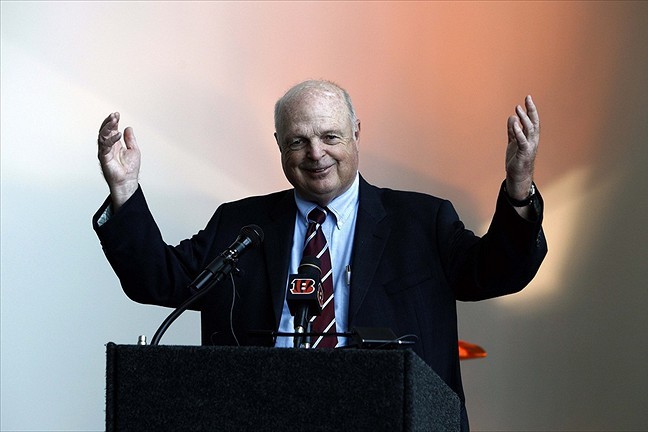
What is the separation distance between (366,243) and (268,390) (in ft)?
3.45

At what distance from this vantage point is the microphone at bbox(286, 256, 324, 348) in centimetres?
196

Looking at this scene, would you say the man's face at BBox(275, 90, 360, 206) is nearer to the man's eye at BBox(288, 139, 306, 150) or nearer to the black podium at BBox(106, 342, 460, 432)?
the man's eye at BBox(288, 139, 306, 150)

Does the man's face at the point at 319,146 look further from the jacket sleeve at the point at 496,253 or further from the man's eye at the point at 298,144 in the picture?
the jacket sleeve at the point at 496,253

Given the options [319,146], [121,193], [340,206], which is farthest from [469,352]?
[121,193]

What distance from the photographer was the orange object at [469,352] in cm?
355

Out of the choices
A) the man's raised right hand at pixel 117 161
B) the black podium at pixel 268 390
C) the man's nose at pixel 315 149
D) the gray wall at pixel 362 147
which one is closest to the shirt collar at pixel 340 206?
the man's nose at pixel 315 149

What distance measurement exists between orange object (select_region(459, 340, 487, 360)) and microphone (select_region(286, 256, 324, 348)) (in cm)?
164

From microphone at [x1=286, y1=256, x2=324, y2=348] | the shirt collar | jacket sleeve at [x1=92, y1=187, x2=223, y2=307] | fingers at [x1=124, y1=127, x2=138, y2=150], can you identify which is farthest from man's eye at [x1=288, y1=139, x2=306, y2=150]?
microphone at [x1=286, y1=256, x2=324, y2=348]

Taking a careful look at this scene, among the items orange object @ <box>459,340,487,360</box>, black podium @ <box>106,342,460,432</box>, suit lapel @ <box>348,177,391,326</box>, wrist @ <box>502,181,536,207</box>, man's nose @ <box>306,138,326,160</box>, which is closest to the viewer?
black podium @ <box>106,342,460,432</box>

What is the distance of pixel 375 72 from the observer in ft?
13.8

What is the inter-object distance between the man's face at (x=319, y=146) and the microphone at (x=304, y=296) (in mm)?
850

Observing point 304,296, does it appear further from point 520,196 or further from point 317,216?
point 317,216

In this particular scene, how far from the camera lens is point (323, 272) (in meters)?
2.72

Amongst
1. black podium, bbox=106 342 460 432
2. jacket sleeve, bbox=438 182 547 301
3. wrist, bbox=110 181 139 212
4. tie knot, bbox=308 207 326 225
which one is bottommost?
black podium, bbox=106 342 460 432
